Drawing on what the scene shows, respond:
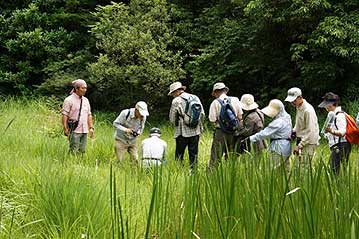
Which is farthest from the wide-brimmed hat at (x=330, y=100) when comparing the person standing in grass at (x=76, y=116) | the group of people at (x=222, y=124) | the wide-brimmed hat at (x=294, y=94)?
the person standing in grass at (x=76, y=116)

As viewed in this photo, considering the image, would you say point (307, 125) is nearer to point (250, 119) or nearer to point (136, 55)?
point (250, 119)

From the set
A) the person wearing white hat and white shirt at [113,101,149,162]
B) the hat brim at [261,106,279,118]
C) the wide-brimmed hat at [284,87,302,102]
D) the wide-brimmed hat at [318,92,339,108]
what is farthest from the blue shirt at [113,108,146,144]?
the wide-brimmed hat at [318,92,339,108]

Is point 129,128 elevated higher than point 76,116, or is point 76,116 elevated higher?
point 76,116

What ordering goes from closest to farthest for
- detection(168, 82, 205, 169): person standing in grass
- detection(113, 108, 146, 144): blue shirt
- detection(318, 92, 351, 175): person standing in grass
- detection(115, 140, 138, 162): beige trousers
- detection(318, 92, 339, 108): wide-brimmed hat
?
detection(318, 92, 351, 175): person standing in grass, detection(318, 92, 339, 108): wide-brimmed hat, detection(113, 108, 146, 144): blue shirt, detection(115, 140, 138, 162): beige trousers, detection(168, 82, 205, 169): person standing in grass

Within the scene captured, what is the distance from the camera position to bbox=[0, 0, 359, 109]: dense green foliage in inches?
586

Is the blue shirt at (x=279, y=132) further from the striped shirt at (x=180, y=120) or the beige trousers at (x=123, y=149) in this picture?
the beige trousers at (x=123, y=149)

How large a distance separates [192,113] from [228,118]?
765 mm

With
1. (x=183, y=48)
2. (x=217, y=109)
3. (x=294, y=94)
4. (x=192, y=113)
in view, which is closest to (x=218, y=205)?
(x=294, y=94)

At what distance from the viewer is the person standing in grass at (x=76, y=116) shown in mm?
7555

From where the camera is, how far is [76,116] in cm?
Answer: 758

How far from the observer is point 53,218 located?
3.45 metres

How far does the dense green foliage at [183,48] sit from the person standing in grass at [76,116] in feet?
27.2

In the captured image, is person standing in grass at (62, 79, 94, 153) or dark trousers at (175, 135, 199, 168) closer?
person standing in grass at (62, 79, 94, 153)

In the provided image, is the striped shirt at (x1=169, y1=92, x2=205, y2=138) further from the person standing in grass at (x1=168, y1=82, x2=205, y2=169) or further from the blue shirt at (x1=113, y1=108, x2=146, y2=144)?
the blue shirt at (x1=113, y1=108, x2=146, y2=144)
